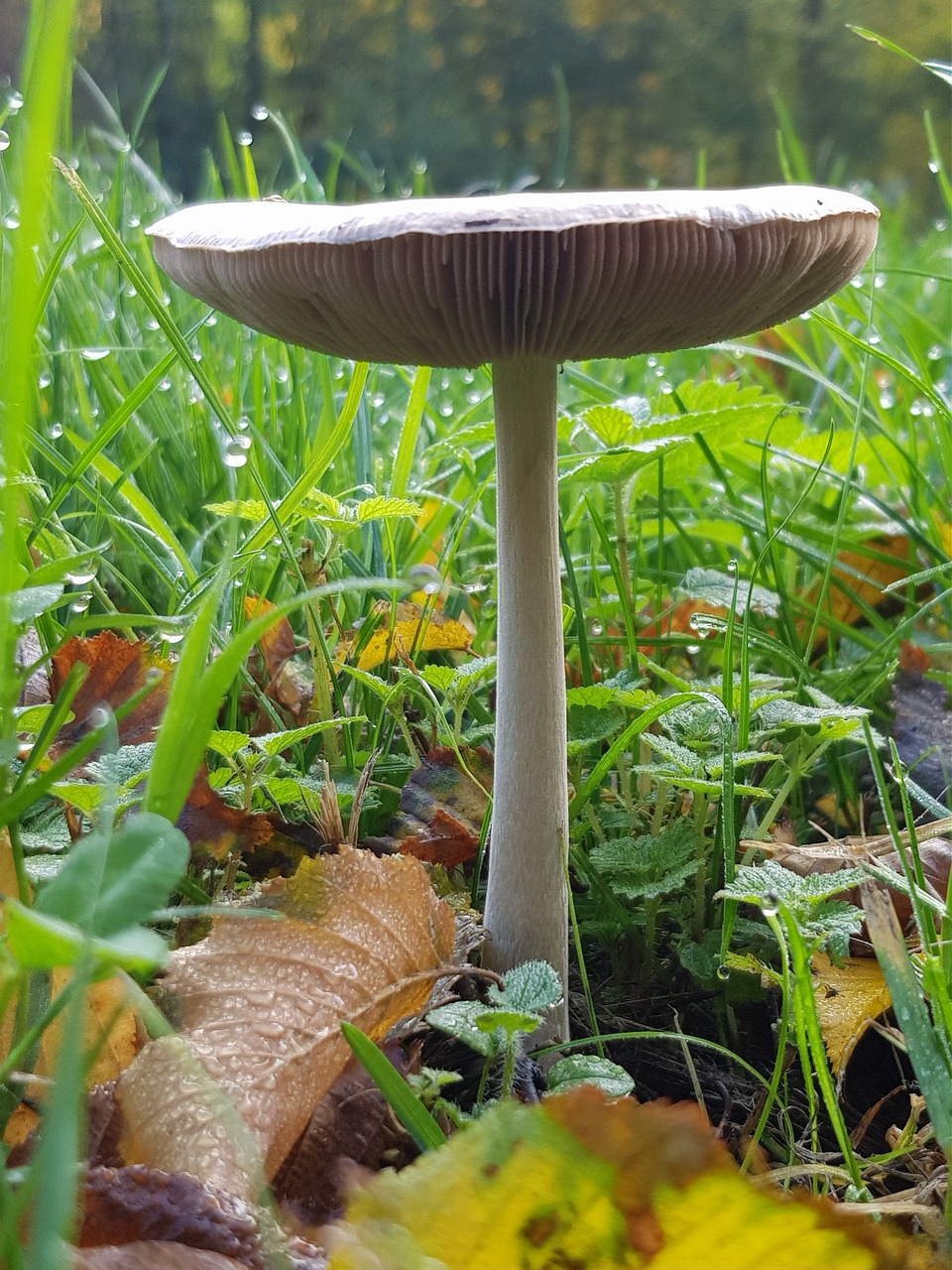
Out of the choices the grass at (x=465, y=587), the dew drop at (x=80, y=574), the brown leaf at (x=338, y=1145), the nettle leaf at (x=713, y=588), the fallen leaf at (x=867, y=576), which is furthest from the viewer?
the fallen leaf at (x=867, y=576)

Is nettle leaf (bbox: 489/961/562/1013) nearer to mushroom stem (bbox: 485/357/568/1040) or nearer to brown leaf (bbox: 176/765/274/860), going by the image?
mushroom stem (bbox: 485/357/568/1040)

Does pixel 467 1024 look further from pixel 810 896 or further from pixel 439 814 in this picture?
pixel 439 814

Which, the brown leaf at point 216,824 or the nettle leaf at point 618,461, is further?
the nettle leaf at point 618,461

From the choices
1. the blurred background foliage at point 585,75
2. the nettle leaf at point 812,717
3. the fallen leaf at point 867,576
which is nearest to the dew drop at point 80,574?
the nettle leaf at point 812,717

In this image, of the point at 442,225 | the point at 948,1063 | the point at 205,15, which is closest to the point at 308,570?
the point at 442,225

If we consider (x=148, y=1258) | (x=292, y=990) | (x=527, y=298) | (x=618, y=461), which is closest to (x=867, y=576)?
(x=618, y=461)

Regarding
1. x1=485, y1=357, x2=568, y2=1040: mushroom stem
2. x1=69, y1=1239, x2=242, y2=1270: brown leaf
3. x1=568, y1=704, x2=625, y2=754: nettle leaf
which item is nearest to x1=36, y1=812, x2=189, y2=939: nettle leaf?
x1=69, y1=1239, x2=242, y2=1270: brown leaf

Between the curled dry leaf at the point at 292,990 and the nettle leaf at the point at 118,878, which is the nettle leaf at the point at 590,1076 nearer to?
the curled dry leaf at the point at 292,990
